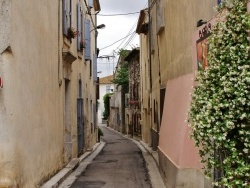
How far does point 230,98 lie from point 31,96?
5142 mm

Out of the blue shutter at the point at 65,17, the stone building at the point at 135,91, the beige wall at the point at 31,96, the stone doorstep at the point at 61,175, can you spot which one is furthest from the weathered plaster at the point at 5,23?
the stone building at the point at 135,91

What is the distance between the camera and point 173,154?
9234mm

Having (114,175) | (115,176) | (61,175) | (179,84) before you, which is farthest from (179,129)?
(61,175)

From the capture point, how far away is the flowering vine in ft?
14.5

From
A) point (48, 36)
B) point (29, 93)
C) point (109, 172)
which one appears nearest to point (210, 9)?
point (29, 93)

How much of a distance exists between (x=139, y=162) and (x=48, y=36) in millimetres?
6447

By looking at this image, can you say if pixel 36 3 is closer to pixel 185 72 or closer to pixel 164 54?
pixel 185 72

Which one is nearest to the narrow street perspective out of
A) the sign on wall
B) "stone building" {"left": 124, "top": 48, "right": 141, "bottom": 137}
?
the sign on wall

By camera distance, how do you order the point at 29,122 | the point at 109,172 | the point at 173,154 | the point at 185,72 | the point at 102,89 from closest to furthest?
the point at 29,122
the point at 173,154
the point at 185,72
the point at 109,172
the point at 102,89

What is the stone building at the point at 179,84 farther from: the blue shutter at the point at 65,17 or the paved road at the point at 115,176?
the blue shutter at the point at 65,17

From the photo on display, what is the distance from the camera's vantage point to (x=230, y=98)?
449 cm

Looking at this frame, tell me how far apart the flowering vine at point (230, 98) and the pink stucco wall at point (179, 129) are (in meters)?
2.55

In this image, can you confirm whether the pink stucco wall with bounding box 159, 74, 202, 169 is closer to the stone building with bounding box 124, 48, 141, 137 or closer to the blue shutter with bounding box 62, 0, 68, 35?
the blue shutter with bounding box 62, 0, 68, 35

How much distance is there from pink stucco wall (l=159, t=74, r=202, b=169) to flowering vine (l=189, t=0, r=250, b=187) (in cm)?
255
